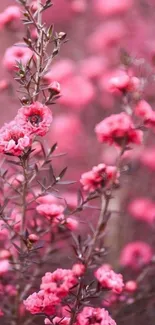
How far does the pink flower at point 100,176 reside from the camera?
105 centimetres

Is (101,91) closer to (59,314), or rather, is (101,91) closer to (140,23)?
(140,23)

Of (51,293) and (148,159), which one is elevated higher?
(148,159)

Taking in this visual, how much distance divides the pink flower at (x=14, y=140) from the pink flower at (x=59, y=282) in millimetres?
231

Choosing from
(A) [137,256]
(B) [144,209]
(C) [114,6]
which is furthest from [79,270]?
(C) [114,6]

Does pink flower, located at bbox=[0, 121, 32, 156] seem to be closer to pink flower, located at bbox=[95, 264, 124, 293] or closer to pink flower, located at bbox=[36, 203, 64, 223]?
pink flower, located at bbox=[36, 203, 64, 223]

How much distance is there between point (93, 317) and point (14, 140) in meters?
0.34

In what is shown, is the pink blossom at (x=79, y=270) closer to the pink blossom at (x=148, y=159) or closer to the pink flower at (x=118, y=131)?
the pink flower at (x=118, y=131)

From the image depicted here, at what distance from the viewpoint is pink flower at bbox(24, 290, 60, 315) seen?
986 millimetres

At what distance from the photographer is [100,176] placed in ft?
3.47

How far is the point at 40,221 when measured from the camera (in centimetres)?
132

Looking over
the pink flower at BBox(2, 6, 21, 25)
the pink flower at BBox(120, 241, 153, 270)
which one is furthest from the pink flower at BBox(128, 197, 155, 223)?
the pink flower at BBox(2, 6, 21, 25)

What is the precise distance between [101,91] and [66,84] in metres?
0.29

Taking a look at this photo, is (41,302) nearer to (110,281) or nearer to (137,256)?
(110,281)

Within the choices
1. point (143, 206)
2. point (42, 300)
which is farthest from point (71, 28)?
point (42, 300)
